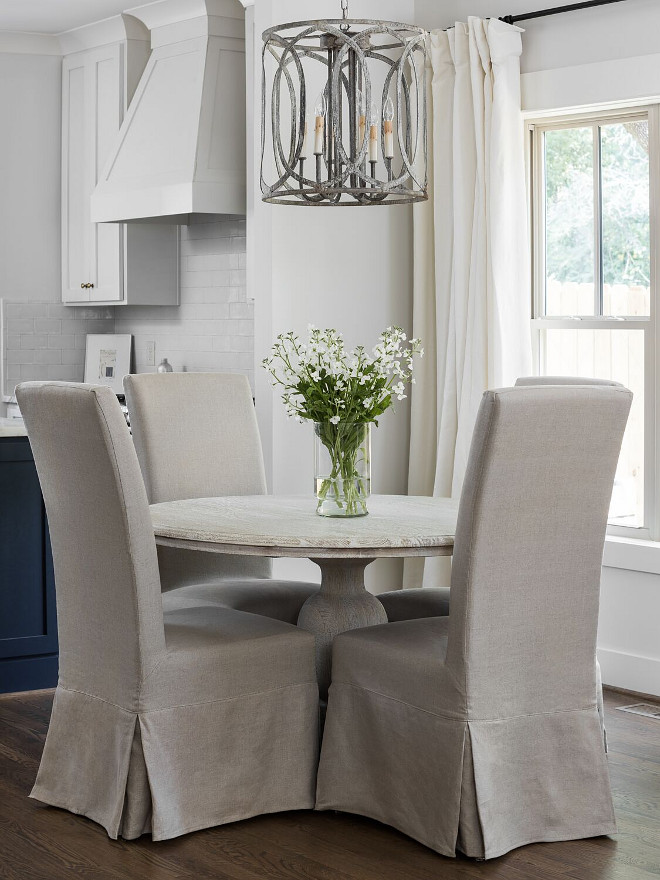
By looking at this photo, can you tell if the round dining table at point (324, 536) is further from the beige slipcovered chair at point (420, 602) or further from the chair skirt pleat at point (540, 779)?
the chair skirt pleat at point (540, 779)

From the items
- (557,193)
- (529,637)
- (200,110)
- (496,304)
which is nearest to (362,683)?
Answer: (529,637)

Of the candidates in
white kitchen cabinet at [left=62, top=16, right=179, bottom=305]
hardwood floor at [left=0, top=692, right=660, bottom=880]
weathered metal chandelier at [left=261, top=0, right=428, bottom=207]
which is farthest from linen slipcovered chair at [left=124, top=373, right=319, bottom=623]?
white kitchen cabinet at [left=62, top=16, right=179, bottom=305]

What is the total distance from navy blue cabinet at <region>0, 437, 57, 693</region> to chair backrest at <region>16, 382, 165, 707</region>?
3.90ft

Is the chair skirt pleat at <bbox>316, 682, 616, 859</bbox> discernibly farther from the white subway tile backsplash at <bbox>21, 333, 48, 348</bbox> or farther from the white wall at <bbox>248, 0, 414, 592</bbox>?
the white subway tile backsplash at <bbox>21, 333, 48, 348</bbox>

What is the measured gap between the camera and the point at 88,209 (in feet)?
20.2

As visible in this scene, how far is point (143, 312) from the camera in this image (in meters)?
6.44

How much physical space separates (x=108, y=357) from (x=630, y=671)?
11.2 ft

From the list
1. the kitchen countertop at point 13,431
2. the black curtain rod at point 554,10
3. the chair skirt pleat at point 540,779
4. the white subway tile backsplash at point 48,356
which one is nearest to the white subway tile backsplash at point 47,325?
the white subway tile backsplash at point 48,356

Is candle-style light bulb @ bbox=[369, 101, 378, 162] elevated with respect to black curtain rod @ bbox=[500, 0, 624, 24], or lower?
lower

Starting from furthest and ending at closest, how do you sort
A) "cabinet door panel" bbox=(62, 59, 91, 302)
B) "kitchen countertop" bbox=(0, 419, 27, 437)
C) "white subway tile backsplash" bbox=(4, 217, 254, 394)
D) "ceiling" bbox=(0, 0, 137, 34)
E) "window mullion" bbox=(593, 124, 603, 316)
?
"cabinet door panel" bbox=(62, 59, 91, 302), "white subway tile backsplash" bbox=(4, 217, 254, 394), "ceiling" bbox=(0, 0, 137, 34), "window mullion" bbox=(593, 124, 603, 316), "kitchen countertop" bbox=(0, 419, 27, 437)

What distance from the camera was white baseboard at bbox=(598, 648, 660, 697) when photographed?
415 cm

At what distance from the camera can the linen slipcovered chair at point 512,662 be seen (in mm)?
2613

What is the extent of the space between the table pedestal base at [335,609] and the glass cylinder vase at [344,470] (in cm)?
15

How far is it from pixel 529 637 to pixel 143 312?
4.16 metres
